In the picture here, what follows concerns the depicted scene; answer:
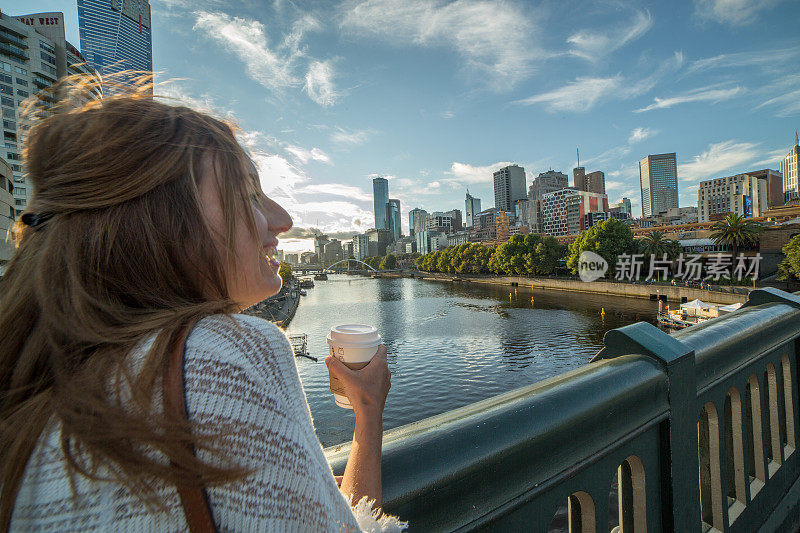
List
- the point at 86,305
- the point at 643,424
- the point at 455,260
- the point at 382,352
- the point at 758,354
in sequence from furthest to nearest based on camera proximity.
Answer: the point at 455,260
the point at 758,354
the point at 643,424
the point at 382,352
the point at 86,305

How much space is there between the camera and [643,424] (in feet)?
4.51

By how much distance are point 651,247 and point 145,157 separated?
2114 inches

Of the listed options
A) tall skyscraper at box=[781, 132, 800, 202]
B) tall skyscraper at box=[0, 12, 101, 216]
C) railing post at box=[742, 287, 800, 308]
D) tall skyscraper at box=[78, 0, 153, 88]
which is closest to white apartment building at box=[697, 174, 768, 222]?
tall skyscraper at box=[781, 132, 800, 202]

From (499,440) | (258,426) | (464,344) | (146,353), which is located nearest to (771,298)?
(499,440)

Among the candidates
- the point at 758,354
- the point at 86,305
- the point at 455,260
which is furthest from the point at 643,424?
the point at 455,260

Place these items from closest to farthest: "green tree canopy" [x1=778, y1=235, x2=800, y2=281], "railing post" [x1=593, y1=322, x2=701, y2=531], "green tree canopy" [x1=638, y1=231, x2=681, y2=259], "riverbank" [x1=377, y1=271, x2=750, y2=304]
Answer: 1. "railing post" [x1=593, y1=322, x2=701, y2=531]
2. "green tree canopy" [x1=778, y1=235, x2=800, y2=281]
3. "riverbank" [x1=377, y1=271, x2=750, y2=304]
4. "green tree canopy" [x1=638, y1=231, x2=681, y2=259]

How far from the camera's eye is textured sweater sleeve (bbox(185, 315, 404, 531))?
1.72 feet

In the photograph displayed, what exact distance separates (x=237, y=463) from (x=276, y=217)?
697mm

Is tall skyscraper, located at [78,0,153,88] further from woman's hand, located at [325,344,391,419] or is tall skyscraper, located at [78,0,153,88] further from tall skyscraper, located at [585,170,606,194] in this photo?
tall skyscraper, located at [585,170,606,194]

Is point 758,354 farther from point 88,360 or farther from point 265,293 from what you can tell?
point 88,360

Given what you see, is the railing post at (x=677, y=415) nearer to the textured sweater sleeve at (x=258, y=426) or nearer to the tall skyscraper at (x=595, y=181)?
the textured sweater sleeve at (x=258, y=426)

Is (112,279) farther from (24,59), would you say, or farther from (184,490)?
(24,59)

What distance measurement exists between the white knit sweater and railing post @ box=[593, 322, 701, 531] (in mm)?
1348

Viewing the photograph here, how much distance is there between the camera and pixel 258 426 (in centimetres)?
55
